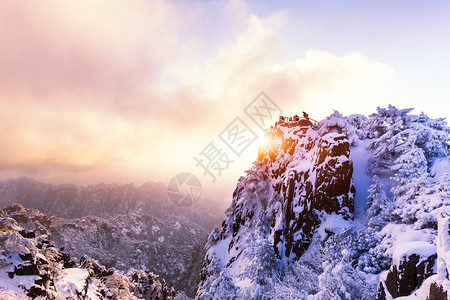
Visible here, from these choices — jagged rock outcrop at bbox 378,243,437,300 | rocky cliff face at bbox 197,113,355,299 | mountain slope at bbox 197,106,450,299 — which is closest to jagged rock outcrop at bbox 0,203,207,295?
rocky cliff face at bbox 197,113,355,299

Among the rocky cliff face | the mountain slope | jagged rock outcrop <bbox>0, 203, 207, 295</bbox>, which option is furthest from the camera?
jagged rock outcrop <bbox>0, 203, 207, 295</bbox>

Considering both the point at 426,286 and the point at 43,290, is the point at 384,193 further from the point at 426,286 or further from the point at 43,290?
the point at 43,290

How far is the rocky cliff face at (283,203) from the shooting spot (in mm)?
28225

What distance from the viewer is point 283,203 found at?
3672 centimetres

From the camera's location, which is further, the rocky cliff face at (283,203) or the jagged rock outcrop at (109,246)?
the jagged rock outcrop at (109,246)

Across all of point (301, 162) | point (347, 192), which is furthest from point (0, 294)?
point (301, 162)

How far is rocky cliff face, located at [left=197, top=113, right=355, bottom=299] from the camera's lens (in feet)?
92.6

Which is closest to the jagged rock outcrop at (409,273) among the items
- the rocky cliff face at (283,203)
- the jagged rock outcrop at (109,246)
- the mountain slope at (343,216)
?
the mountain slope at (343,216)

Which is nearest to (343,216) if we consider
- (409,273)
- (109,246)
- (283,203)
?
(283,203)

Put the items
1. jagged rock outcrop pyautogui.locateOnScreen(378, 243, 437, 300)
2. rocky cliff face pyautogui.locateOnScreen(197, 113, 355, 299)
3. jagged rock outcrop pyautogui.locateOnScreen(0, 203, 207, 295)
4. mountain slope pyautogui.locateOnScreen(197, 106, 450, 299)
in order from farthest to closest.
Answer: jagged rock outcrop pyautogui.locateOnScreen(0, 203, 207, 295) → rocky cliff face pyautogui.locateOnScreen(197, 113, 355, 299) → mountain slope pyautogui.locateOnScreen(197, 106, 450, 299) → jagged rock outcrop pyautogui.locateOnScreen(378, 243, 437, 300)

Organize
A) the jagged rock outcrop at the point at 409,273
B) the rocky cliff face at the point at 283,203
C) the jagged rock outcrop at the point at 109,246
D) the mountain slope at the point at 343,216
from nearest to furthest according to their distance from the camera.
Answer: the jagged rock outcrop at the point at 409,273 < the mountain slope at the point at 343,216 < the rocky cliff face at the point at 283,203 < the jagged rock outcrop at the point at 109,246

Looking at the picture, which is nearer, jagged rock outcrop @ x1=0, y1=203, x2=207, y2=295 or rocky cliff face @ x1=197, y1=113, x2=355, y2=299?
rocky cliff face @ x1=197, y1=113, x2=355, y2=299

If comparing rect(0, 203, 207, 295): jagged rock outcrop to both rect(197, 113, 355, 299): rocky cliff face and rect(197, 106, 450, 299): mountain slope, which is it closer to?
rect(197, 113, 355, 299): rocky cliff face

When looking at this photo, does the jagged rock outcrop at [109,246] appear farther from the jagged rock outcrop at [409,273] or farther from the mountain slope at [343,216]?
the jagged rock outcrop at [409,273]
